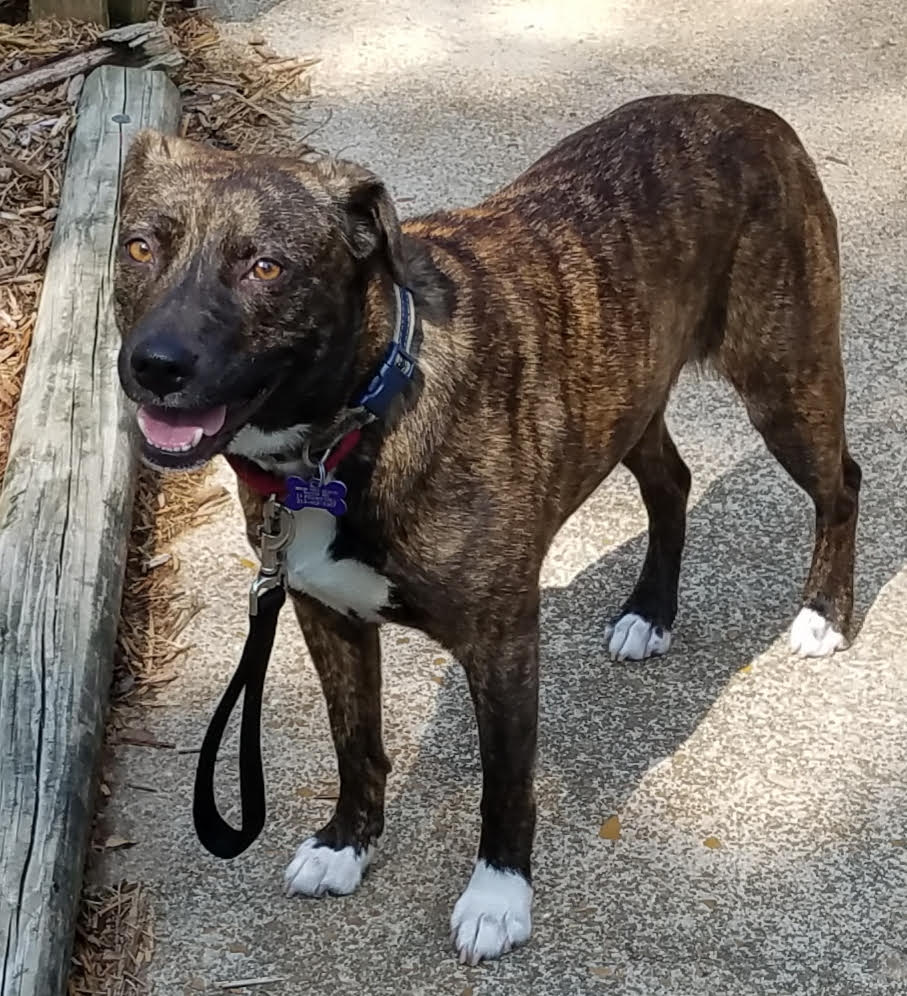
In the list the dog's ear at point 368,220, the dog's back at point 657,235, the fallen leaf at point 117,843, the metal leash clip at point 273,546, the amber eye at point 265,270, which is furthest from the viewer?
the fallen leaf at point 117,843

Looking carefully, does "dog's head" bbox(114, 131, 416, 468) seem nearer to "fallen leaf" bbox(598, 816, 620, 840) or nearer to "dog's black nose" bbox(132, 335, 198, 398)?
"dog's black nose" bbox(132, 335, 198, 398)

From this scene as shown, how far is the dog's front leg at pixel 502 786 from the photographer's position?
3229 millimetres

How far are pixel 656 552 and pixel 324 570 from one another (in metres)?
1.45

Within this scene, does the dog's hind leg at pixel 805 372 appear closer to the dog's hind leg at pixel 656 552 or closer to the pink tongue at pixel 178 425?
the dog's hind leg at pixel 656 552

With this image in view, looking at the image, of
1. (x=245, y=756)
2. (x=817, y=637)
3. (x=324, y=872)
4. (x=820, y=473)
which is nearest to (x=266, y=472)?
(x=245, y=756)

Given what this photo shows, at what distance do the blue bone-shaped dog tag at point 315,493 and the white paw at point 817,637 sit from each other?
1.69m

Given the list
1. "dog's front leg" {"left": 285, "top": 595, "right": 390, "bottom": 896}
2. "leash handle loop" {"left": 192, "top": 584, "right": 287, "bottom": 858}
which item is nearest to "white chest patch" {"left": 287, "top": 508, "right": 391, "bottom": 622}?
"leash handle loop" {"left": 192, "top": 584, "right": 287, "bottom": 858}

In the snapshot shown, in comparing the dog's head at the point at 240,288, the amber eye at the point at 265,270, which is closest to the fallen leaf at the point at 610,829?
the dog's head at the point at 240,288

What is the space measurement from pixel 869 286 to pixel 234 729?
2813 mm

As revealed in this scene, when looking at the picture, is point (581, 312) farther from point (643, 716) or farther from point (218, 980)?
point (218, 980)

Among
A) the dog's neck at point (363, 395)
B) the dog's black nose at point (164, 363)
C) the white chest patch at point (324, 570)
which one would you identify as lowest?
the white chest patch at point (324, 570)

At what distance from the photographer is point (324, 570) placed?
120 inches

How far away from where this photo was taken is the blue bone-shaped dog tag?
2.94 metres

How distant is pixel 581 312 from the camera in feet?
11.3
